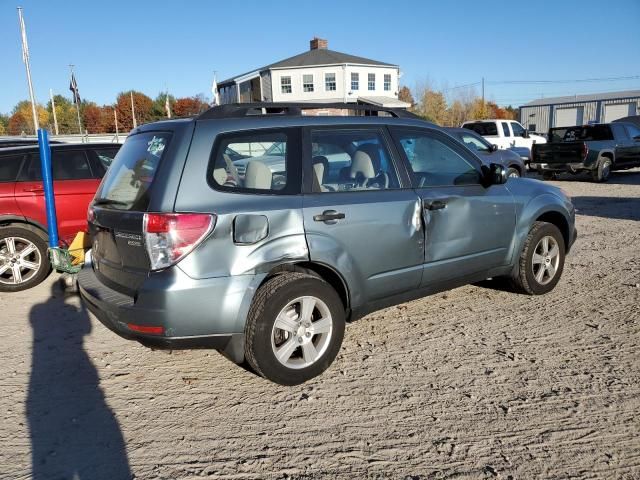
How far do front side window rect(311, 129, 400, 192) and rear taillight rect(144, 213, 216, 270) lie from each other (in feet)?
3.12

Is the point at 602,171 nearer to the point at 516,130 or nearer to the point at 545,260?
the point at 516,130

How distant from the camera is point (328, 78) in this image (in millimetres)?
42031

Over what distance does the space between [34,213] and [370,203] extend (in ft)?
14.6

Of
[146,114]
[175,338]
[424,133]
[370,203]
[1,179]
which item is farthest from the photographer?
[146,114]

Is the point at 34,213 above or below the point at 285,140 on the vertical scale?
below

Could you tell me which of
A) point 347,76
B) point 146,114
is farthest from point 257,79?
point 146,114

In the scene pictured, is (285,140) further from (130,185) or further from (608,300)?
(608,300)

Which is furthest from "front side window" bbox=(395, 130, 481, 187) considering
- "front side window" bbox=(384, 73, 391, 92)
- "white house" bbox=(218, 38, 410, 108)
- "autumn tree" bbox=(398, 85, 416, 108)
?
"autumn tree" bbox=(398, 85, 416, 108)

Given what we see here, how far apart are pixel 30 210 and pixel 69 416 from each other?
3724mm

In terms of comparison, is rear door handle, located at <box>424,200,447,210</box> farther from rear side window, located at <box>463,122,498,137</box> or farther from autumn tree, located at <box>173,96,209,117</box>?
autumn tree, located at <box>173,96,209,117</box>

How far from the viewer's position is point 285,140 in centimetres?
366

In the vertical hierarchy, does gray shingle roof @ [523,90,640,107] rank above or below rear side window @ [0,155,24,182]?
above

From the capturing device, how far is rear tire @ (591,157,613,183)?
1575 centimetres

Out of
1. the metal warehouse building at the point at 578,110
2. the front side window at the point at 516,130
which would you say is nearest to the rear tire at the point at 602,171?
the front side window at the point at 516,130
